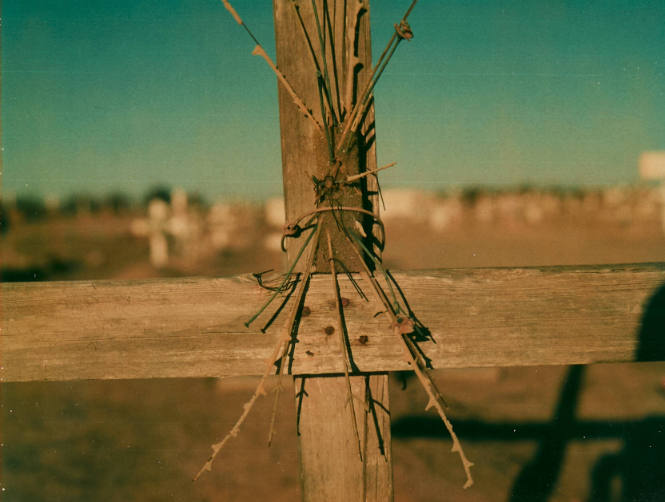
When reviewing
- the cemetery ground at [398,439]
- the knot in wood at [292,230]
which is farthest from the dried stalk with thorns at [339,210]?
the cemetery ground at [398,439]

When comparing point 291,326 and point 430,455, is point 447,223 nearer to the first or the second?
point 430,455

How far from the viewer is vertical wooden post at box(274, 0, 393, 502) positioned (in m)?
1.09

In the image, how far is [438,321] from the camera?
1.13 metres

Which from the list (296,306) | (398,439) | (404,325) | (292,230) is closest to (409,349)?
(404,325)

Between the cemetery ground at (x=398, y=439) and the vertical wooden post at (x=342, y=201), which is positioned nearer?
the vertical wooden post at (x=342, y=201)

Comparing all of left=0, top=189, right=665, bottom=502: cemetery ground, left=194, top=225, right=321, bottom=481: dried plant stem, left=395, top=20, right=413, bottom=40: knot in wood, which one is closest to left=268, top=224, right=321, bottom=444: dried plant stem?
left=194, top=225, right=321, bottom=481: dried plant stem

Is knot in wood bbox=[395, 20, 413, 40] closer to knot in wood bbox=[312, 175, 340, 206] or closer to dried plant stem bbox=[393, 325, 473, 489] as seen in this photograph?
knot in wood bbox=[312, 175, 340, 206]

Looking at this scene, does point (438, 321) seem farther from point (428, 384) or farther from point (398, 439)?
point (398, 439)

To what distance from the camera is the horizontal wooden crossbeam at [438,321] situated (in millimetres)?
1109

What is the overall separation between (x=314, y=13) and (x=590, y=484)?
14.1ft

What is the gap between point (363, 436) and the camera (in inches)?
44.3

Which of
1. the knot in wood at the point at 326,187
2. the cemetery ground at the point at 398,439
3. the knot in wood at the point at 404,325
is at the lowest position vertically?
the cemetery ground at the point at 398,439

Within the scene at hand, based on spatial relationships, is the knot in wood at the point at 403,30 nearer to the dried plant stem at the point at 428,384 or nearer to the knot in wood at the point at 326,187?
the knot in wood at the point at 326,187

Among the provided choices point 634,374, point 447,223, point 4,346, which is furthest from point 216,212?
point 4,346
